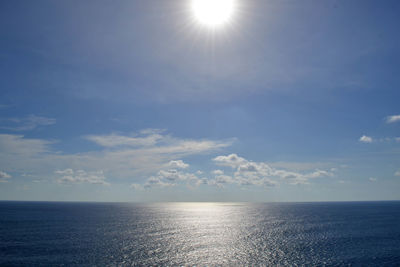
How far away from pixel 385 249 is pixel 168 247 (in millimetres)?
64077

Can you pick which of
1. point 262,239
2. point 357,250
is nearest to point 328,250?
point 357,250

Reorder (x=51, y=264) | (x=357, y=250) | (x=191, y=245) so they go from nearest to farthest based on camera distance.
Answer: (x=51, y=264) → (x=357, y=250) → (x=191, y=245)

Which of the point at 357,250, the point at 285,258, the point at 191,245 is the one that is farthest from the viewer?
the point at 191,245

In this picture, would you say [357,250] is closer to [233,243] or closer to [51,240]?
[233,243]

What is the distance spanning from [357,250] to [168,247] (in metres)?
55.4

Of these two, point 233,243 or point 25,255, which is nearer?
point 25,255

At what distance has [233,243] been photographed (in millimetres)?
82688

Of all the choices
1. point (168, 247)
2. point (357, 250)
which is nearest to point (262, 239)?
point (357, 250)

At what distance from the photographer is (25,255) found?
196 feet

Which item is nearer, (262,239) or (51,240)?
(51,240)

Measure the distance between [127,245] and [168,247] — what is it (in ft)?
41.4

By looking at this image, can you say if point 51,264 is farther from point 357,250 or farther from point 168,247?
point 357,250

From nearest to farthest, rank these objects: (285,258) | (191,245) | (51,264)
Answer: (51,264) < (285,258) < (191,245)

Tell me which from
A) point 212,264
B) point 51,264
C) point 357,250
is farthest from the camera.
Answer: point 357,250
